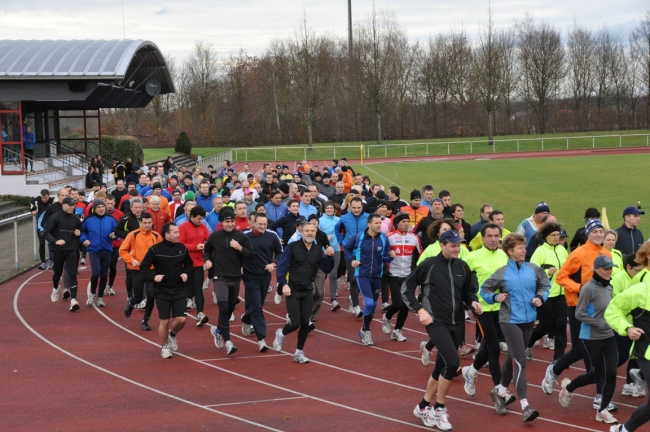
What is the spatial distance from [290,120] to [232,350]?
6891cm

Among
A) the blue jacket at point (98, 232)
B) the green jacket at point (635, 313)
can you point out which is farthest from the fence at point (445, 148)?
the green jacket at point (635, 313)

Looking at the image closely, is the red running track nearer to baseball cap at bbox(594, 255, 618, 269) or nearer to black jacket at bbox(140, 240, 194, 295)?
black jacket at bbox(140, 240, 194, 295)

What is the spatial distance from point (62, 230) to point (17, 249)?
5.10 meters

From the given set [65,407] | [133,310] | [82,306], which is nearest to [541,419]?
[65,407]

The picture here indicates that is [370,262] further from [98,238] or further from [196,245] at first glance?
[98,238]

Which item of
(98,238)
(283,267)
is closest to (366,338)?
(283,267)

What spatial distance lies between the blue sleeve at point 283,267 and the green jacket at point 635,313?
4.44 m

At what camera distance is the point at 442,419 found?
7.73 metres

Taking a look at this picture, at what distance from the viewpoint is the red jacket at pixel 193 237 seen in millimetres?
12109

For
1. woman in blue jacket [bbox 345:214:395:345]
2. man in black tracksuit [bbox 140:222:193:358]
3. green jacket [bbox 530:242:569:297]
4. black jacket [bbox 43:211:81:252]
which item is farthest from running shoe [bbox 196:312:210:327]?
green jacket [bbox 530:242:569:297]

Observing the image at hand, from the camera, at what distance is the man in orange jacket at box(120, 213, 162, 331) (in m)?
11.7

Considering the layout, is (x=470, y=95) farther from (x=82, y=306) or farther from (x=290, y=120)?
(x=82, y=306)

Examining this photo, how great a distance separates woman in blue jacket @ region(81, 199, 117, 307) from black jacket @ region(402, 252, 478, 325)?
725 centimetres

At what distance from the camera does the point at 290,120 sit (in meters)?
78.6
